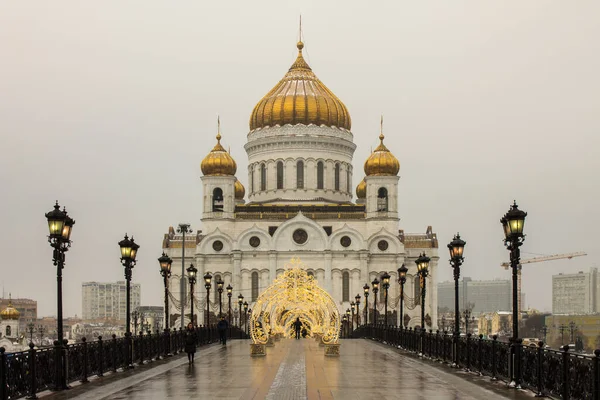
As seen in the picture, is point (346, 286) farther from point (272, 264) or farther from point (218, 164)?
point (218, 164)

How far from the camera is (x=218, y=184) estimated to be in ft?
290

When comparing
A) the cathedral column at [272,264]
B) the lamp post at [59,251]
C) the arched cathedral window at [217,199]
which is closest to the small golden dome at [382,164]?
the cathedral column at [272,264]

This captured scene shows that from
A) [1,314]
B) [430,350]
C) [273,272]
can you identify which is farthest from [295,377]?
[1,314]

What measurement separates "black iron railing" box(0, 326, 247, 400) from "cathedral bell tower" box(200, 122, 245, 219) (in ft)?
183

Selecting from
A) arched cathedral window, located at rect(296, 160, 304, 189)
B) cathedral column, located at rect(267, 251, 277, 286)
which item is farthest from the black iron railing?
arched cathedral window, located at rect(296, 160, 304, 189)

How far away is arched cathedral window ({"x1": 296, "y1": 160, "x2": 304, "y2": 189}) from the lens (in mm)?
90812

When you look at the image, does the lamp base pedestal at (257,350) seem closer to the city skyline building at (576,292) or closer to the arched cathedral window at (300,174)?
the arched cathedral window at (300,174)

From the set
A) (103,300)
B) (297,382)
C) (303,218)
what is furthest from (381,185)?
(103,300)

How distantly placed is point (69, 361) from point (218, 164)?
67.9m

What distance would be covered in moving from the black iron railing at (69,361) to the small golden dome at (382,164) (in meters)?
56.8

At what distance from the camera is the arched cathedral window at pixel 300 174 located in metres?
90.8

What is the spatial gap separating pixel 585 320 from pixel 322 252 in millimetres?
22869

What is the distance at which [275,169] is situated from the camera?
9131cm

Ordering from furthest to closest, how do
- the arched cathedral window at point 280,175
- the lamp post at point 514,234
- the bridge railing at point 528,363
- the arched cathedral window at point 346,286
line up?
1. the arched cathedral window at point 280,175
2. the arched cathedral window at point 346,286
3. the lamp post at point 514,234
4. the bridge railing at point 528,363
